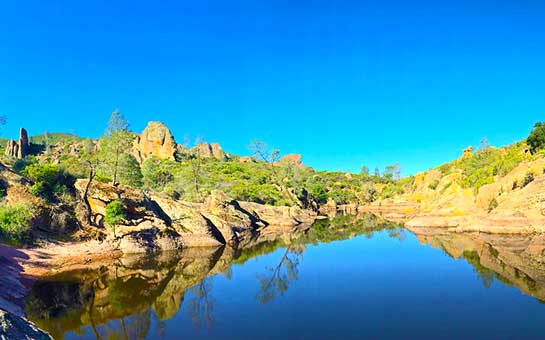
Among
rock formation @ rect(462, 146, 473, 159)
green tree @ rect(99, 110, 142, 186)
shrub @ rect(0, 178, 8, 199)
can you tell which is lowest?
shrub @ rect(0, 178, 8, 199)

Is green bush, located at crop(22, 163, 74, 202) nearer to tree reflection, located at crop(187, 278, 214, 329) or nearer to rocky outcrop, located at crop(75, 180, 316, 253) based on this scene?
rocky outcrop, located at crop(75, 180, 316, 253)

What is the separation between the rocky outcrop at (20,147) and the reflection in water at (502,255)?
150 m

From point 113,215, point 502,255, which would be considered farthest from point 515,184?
point 113,215

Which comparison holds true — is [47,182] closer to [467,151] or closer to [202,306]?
[202,306]

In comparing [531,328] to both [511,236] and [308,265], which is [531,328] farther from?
[511,236]

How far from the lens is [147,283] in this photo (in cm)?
2648

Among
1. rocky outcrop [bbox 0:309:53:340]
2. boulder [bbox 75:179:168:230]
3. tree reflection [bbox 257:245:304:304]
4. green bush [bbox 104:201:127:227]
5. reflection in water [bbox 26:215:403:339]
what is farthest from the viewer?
boulder [bbox 75:179:168:230]

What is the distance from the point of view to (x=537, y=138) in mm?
60219

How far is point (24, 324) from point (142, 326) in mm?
7745

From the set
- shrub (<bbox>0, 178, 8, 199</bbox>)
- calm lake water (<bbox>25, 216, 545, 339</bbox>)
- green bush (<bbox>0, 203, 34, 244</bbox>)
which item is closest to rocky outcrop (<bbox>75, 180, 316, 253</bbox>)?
calm lake water (<bbox>25, 216, 545, 339</bbox>)

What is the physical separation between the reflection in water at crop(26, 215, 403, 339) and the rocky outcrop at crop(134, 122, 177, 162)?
117 meters

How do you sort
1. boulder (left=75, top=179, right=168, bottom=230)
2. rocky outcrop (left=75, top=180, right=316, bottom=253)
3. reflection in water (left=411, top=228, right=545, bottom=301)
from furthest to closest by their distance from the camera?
boulder (left=75, top=179, right=168, bottom=230), rocky outcrop (left=75, top=180, right=316, bottom=253), reflection in water (left=411, top=228, right=545, bottom=301)

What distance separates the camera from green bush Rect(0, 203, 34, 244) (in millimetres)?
30578

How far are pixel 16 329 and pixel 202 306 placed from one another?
12.2 m
